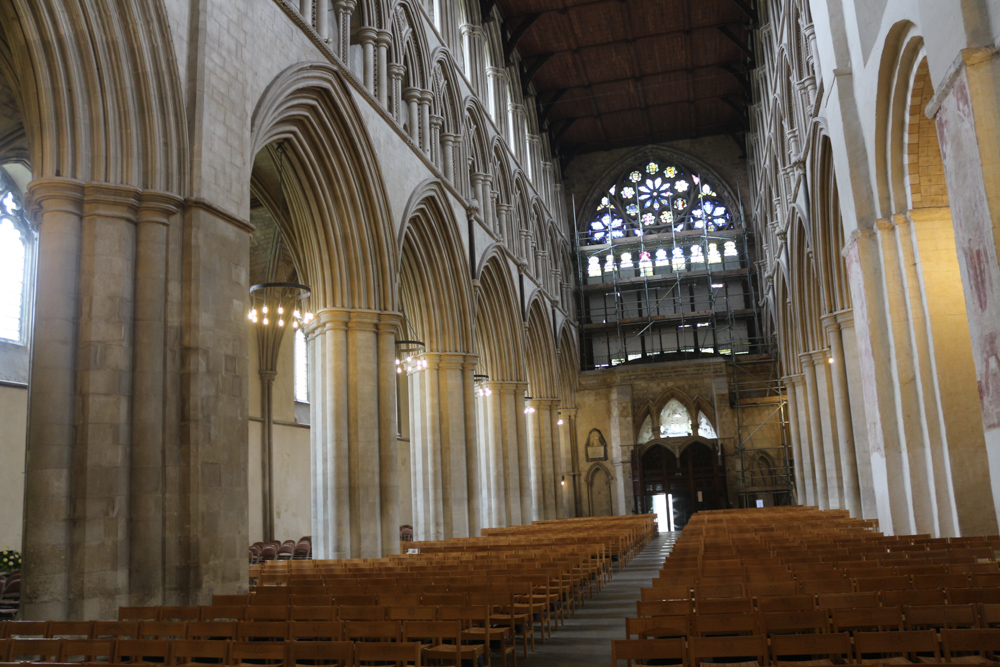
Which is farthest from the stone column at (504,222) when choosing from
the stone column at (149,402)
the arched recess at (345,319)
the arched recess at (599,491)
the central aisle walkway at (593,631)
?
the stone column at (149,402)

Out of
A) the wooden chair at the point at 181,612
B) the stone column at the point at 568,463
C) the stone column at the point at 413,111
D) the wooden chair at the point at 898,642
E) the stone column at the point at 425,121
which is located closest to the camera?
the wooden chair at the point at 898,642

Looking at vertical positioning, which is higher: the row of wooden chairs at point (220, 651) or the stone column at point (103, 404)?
the stone column at point (103, 404)

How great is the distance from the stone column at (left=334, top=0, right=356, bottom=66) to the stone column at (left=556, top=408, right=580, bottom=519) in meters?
20.8

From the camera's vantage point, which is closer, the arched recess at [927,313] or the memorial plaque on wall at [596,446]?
the arched recess at [927,313]

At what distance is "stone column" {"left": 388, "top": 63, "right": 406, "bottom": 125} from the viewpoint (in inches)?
642

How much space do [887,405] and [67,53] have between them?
11.6 meters

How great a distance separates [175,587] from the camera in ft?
28.1

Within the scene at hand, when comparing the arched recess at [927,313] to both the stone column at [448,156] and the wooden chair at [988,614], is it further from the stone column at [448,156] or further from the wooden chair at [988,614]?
the stone column at [448,156]

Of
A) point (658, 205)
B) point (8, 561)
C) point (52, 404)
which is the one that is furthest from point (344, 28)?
point (658, 205)

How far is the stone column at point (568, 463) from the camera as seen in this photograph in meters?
33.1

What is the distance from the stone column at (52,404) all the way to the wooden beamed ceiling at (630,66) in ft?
66.6

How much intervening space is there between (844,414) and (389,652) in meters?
16.0

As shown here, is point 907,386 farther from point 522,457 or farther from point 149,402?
point 522,457

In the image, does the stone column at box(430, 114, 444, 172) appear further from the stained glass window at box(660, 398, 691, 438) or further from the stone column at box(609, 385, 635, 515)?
the stained glass window at box(660, 398, 691, 438)
